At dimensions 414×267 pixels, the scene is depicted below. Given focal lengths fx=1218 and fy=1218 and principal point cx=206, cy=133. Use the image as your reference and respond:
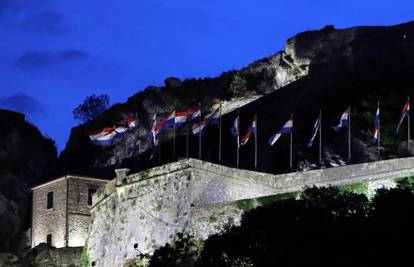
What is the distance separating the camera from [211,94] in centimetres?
10619

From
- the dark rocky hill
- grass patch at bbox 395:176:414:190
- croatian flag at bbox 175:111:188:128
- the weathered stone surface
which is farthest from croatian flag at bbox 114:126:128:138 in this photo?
grass patch at bbox 395:176:414:190

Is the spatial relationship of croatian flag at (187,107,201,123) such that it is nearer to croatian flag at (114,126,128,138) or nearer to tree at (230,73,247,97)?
croatian flag at (114,126,128,138)

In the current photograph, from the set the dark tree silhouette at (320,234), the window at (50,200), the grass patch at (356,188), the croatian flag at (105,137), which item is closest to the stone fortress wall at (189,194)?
the grass patch at (356,188)

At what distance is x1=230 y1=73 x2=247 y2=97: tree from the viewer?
103250 mm

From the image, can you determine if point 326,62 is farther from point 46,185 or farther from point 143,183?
point 143,183

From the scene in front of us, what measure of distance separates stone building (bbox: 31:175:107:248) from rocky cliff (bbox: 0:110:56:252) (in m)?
3.76

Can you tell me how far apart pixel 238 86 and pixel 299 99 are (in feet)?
49.5

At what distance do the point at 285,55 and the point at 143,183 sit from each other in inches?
1649

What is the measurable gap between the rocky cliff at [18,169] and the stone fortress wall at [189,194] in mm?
19192

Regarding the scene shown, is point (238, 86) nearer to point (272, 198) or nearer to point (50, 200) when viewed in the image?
point (50, 200)

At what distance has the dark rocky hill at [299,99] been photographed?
78.9 meters

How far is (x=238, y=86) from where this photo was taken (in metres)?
104

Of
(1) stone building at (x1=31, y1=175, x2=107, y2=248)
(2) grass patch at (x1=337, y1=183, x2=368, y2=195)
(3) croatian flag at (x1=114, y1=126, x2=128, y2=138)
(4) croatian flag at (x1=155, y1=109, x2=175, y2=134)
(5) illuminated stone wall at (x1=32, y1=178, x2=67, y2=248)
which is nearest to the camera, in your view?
(2) grass patch at (x1=337, y1=183, x2=368, y2=195)

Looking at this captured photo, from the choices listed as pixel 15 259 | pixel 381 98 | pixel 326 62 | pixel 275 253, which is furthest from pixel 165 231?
pixel 326 62
